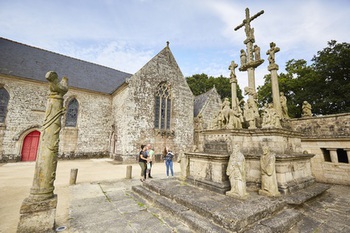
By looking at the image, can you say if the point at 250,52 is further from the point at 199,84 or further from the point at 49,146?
the point at 199,84

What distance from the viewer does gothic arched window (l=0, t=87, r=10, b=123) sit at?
1293cm

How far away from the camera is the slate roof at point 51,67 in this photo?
14.1 metres

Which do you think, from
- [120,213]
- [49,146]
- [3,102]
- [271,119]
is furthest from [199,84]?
[49,146]

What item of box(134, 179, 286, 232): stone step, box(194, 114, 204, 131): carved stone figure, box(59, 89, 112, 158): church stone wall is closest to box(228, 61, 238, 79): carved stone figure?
box(134, 179, 286, 232): stone step

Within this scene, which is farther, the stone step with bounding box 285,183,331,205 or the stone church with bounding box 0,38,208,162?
the stone church with bounding box 0,38,208,162

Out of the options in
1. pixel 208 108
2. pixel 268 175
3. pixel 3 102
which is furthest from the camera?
pixel 208 108

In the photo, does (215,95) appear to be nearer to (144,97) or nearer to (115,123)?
(144,97)

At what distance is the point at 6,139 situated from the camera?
12.7 metres

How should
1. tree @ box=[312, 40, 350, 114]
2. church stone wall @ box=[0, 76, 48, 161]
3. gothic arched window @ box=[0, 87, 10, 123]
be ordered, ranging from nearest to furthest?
1. church stone wall @ box=[0, 76, 48, 161]
2. gothic arched window @ box=[0, 87, 10, 123]
3. tree @ box=[312, 40, 350, 114]

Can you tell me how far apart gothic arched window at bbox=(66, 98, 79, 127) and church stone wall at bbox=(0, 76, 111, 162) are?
0.39 m

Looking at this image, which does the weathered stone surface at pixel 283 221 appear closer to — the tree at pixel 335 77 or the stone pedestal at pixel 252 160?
the stone pedestal at pixel 252 160

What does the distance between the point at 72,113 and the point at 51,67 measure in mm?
5529

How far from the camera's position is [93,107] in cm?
1666

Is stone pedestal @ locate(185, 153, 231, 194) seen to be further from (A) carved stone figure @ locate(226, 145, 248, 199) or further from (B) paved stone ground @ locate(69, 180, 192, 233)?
(B) paved stone ground @ locate(69, 180, 192, 233)
